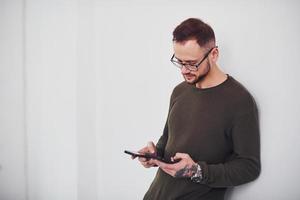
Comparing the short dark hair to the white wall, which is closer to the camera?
the short dark hair

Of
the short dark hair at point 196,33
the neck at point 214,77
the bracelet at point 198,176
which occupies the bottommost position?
the bracelet at point 198,176

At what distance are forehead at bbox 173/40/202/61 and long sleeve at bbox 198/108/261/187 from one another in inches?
11.6

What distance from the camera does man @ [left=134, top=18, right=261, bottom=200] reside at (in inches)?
48.4

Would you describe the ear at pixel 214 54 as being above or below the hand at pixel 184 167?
above

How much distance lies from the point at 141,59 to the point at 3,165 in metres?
1.15

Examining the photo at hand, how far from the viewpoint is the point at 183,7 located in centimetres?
158

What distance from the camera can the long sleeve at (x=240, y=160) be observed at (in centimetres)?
122

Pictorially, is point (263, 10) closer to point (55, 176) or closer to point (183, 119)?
point (183, 119)

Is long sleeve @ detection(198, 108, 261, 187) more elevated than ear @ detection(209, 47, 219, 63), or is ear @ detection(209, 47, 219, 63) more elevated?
ear @ detection(209, 47, 219, 63)

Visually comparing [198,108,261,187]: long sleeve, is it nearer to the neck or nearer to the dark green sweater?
the dark green sweater

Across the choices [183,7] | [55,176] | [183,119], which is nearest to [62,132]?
[55,176]

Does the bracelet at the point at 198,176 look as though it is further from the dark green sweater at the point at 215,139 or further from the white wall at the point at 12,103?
the white wall at the point at 12,103

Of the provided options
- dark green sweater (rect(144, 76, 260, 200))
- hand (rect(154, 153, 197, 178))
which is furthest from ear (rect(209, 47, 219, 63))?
hand (rect(154, 153, 197, 178))

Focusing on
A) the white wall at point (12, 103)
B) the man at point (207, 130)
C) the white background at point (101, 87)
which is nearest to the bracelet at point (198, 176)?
Answer: the man at point (207, 130)
